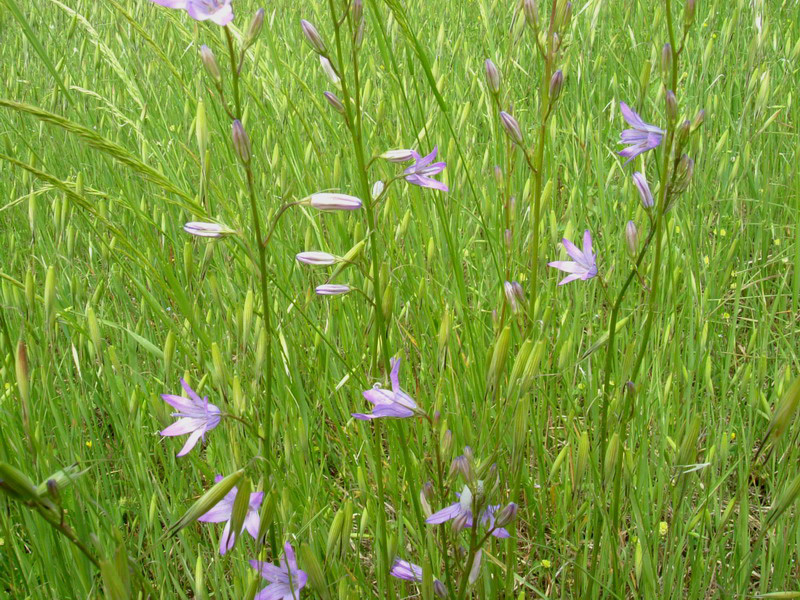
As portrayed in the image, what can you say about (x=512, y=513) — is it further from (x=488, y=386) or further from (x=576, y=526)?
(x=576, y=526)

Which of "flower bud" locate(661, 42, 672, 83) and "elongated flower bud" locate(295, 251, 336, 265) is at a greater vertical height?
"flower bud" locate(661, 42, 672, 83)

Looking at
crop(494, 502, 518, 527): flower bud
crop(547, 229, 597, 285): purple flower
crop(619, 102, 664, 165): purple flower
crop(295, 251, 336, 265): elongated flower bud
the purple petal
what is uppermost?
crop(619, 102, 664, 165): purple flower

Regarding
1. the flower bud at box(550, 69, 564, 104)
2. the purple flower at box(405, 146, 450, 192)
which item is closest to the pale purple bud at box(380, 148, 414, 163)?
the purple flower at box(405, 146, 450, 192)

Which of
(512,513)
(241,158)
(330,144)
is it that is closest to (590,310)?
(512,513)

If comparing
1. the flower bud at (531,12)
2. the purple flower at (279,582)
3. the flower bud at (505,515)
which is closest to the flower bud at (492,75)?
the flower bud at (531,12)

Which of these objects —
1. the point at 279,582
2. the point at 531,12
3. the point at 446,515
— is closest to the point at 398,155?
the point at 531,12

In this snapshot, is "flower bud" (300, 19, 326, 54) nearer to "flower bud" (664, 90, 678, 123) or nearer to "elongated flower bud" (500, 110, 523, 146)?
"elongated flower bud" (500, 110, 523, 146)
